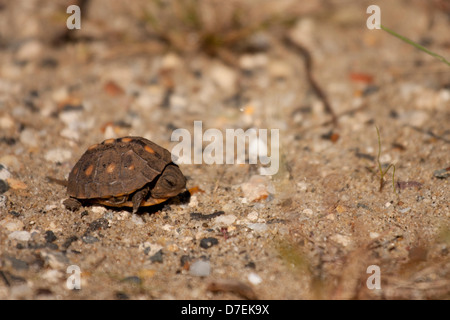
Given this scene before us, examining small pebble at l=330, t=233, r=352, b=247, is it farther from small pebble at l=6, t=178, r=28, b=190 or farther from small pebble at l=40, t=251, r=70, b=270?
small pebble at l=6, t=178, r=28, b=190

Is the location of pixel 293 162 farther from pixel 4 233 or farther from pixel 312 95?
pixel 4 233

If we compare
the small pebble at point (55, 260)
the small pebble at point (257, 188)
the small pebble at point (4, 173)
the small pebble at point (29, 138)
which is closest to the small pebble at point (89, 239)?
the small pebble at point (55, 260)

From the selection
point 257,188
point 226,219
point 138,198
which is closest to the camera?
point 138,198

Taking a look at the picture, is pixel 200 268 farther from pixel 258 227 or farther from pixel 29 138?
pixel 29 138

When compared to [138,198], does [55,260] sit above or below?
below

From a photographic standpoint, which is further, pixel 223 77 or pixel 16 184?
pixel 223 77

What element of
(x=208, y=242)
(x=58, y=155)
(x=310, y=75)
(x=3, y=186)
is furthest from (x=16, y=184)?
(x=310, y=75)
